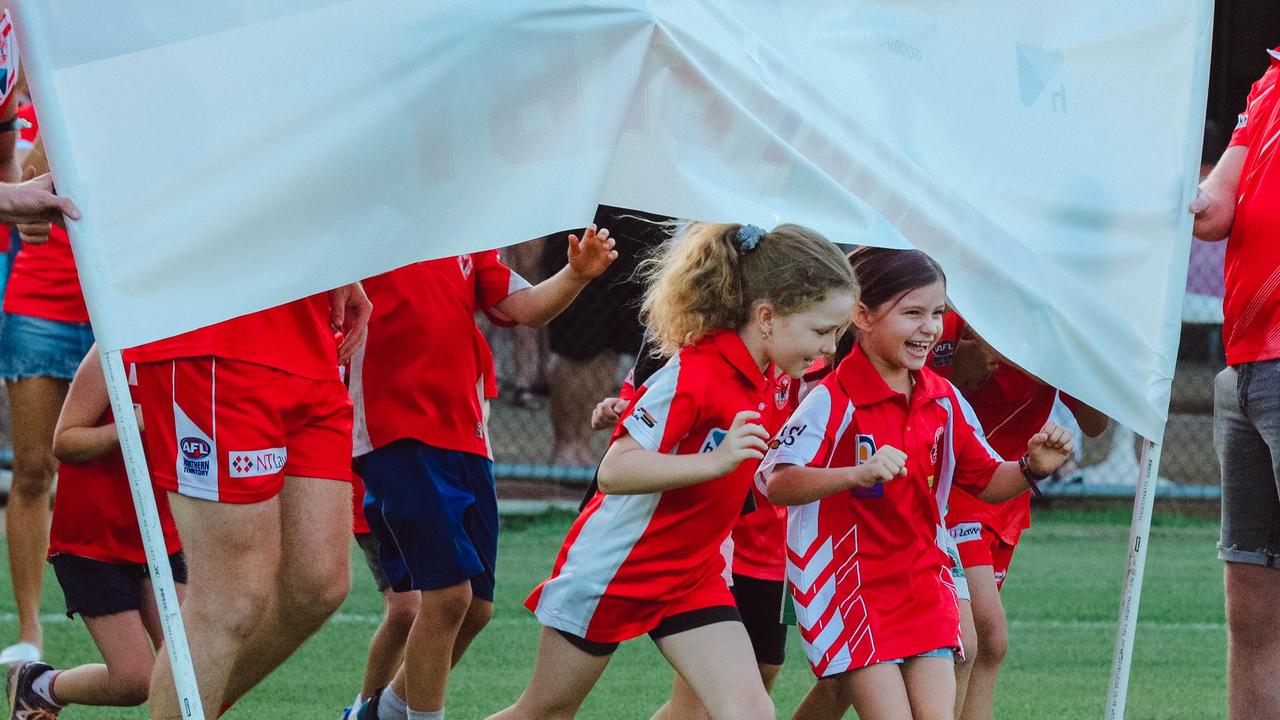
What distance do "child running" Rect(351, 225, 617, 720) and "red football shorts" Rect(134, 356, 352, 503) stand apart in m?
0.93

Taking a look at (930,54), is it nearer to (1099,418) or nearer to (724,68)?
(724,68)

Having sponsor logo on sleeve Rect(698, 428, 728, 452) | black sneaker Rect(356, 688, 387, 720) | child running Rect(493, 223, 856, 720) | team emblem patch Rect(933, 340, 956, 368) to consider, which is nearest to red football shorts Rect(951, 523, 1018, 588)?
team emblem patch Rect(933, 340, 956, 368)

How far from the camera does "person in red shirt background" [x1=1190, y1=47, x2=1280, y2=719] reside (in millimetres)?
4473

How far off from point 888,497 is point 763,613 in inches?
35.3

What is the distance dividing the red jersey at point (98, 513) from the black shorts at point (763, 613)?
1790 mm

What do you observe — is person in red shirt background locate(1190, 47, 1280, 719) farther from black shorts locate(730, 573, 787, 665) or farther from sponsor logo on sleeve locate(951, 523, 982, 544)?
black shorts locate(730, 573, 787, 665)

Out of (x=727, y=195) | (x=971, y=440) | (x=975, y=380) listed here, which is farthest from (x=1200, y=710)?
(x=727, y=195)

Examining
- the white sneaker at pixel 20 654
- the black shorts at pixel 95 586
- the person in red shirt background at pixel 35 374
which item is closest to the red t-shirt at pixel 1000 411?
the black shorts at pixel 95 586

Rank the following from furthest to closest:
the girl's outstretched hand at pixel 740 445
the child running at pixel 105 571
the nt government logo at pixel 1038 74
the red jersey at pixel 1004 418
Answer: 1. the red jersey at pixel 1004 418
2. the child running at pixel 105 571
3. the nt government logo at pixel 1038 74
4. the girl's outstretched hand at pixel 740 445

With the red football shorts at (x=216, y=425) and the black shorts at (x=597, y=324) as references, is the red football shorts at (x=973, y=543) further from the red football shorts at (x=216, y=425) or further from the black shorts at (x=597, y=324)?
the black shorts at (x=597, y=324)

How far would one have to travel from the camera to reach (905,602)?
4309 millimetres

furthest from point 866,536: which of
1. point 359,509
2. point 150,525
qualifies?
point 359,509

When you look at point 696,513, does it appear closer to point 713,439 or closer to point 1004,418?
point 713,439

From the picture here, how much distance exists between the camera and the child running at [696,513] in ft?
13.3
